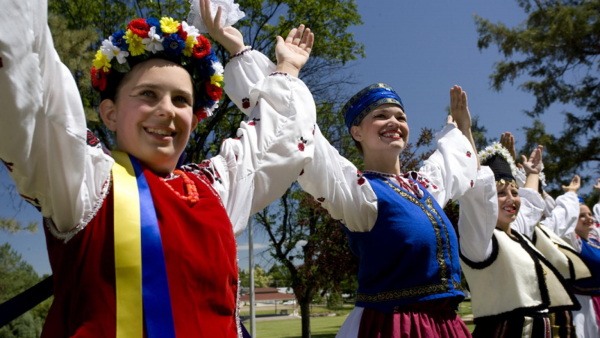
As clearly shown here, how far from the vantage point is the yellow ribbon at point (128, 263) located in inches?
51.9

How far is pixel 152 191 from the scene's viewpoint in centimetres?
152

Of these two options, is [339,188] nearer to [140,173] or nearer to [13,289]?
[140,173]

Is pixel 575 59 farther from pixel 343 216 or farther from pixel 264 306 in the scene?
pixel 264 306

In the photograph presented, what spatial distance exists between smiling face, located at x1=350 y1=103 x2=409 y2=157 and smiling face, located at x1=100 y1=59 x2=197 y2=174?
1404mm

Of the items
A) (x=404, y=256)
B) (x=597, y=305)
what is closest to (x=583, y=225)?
(x=597, y=305)

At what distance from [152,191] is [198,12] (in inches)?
38.4

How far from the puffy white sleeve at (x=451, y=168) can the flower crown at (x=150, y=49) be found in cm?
166

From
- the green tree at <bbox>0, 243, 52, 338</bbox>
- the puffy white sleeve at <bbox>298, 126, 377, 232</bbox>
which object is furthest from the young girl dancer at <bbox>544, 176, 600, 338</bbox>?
the green tree at <bbox>0, 243, 52, 338</bbox>

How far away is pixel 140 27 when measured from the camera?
1.73 metres

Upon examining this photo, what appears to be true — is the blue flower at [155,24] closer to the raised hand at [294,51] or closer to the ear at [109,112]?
the ear at [109,112]

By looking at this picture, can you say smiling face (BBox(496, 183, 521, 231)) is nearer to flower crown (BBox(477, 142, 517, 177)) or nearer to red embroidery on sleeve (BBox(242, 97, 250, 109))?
flower crown (BBox(477, 142, 517, 177))

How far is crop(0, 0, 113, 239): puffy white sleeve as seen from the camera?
3.50 feet

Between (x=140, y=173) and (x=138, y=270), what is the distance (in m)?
0.31

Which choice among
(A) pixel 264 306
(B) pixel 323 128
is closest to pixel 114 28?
(B) pixel 323 128
